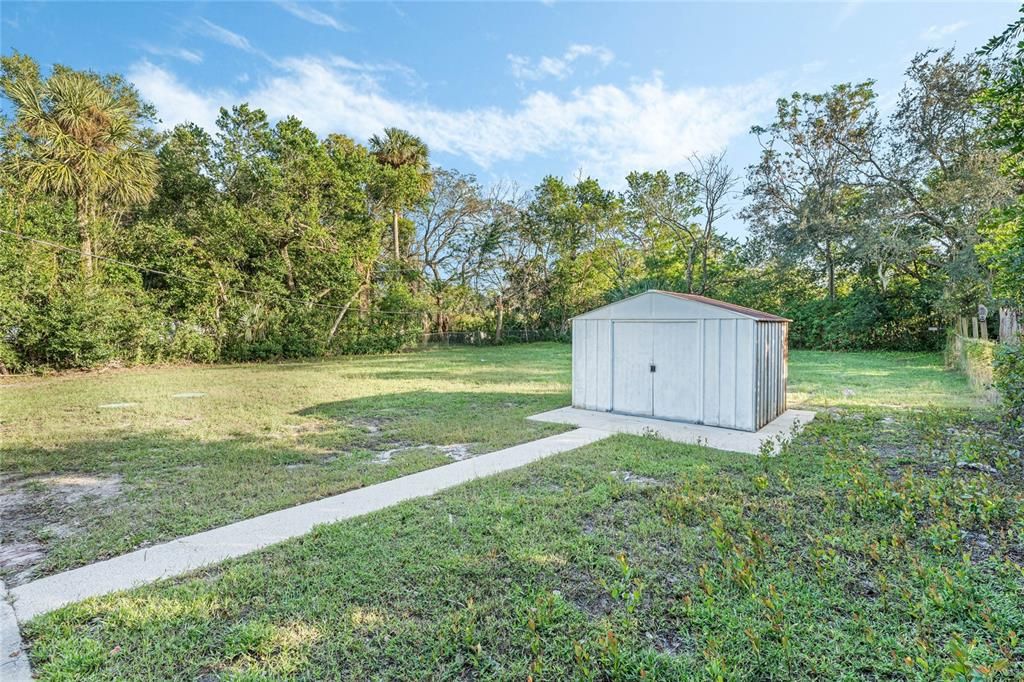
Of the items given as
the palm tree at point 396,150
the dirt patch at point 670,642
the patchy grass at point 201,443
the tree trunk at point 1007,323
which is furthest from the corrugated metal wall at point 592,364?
the palm tree at point 396,150

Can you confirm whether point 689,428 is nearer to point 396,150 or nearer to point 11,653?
point 11,653

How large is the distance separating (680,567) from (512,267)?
2301 cm

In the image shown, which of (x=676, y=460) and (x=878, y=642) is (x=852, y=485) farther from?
(x=878, y=642)

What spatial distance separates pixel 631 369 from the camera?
723 centimetres

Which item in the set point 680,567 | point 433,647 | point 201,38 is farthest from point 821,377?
point 201,38

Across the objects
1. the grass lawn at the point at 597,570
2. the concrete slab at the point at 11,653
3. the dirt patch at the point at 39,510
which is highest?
the grass lawn at the point at 597,570

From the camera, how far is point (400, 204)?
789 inches

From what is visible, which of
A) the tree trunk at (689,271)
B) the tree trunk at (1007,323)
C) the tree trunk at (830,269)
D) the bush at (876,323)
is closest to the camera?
the tree trunk at (1007,323)

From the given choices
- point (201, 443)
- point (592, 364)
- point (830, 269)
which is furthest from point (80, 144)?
point (830, 269)

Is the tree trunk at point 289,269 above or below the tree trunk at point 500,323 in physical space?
above

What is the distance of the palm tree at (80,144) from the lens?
39.0ft

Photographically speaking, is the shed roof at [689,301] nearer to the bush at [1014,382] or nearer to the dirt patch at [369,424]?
the bush at [1014,382]

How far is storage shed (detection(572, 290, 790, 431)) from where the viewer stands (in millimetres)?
6160

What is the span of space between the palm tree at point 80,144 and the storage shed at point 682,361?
1383 cm
